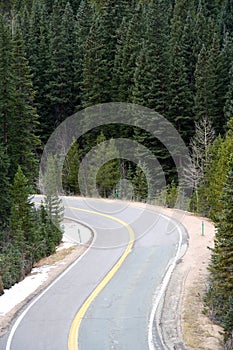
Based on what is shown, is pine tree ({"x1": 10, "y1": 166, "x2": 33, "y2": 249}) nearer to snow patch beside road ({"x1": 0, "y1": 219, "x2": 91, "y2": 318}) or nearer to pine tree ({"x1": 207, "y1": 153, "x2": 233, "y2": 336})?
snow patch beside road ({"x1": 0, "y1": 219, "x2": 91, "y2": 318})

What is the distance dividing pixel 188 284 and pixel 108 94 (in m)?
44.3

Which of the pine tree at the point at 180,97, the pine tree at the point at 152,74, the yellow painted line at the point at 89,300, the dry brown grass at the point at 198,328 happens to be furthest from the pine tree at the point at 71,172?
the dry brown grass at the point at 198,328

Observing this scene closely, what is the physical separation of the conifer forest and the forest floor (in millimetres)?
1277

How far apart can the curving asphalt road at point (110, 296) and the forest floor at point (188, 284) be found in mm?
545

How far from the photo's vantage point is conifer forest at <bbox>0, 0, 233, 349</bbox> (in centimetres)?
3281

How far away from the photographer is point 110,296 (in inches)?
768

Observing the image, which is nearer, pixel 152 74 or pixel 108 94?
pixel 152 74

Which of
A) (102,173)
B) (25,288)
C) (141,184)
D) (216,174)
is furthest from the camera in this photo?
(102,173)

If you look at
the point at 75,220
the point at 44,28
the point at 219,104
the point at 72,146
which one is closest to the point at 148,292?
the point at 75,220

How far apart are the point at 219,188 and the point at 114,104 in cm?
3086

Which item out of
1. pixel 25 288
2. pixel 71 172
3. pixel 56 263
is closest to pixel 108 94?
pixel 71 172

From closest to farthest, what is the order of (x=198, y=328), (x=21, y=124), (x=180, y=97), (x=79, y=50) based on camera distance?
(x=198, y=328) → (x=21, y=124) → (x=180, y=97) → (x=79, y=50)

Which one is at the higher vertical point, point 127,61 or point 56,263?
point 127,61

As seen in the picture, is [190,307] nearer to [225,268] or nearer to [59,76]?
[225,268]
